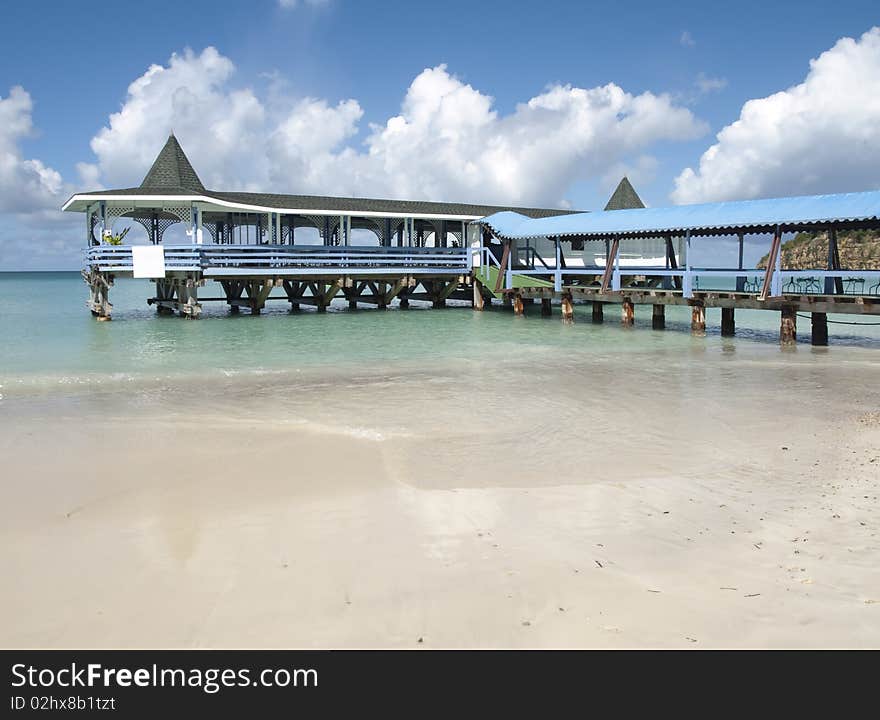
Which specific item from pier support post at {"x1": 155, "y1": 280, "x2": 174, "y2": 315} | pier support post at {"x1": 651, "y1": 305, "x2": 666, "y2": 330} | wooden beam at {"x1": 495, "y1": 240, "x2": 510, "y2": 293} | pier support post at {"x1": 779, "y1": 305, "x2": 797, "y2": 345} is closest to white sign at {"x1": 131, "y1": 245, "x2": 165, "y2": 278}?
pier support post at {"x1": 155, "y1": 280, "x2": 174, "y2": 315}

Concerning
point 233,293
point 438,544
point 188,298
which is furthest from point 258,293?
point 438,544

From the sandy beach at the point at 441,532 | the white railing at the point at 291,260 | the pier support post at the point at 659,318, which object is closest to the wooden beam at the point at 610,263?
the pier support post at the point at 659,318

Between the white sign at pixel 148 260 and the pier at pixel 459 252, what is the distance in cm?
5

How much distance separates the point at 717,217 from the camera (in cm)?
2200

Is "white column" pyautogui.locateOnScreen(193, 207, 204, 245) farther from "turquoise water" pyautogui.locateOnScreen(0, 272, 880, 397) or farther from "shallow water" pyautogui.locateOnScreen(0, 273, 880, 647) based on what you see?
"shallow water" pyautogui.locateOnScreen(0, 273, 880, 647)

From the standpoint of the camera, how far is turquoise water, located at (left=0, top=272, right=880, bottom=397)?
638 inches

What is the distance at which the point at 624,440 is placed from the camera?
30.4 ft

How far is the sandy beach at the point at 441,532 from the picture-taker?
4.37 m

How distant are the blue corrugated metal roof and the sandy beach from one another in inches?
396

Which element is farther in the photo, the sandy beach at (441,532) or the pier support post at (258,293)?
the pier support post at (258,293)

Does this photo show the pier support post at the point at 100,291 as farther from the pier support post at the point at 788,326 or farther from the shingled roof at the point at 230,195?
the pier support post at the point at 788,326

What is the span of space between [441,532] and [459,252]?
29.5 metres

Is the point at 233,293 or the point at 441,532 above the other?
the point at 233,293

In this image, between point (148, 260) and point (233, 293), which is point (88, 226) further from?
point (233, 293)
